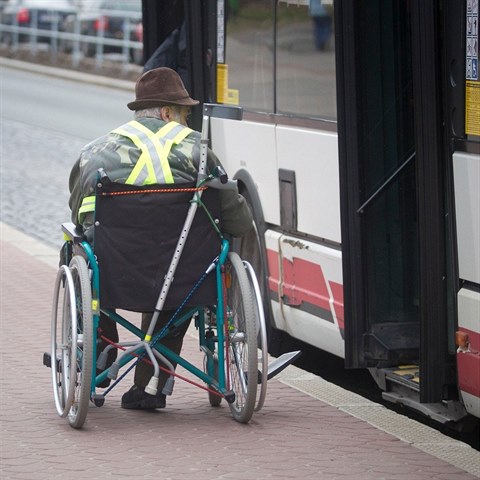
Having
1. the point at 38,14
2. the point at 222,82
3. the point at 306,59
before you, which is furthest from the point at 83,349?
the point at 38,14

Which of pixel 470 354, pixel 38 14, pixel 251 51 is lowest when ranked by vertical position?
pixel 470 354

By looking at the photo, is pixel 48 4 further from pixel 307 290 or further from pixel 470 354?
pixel 470 354

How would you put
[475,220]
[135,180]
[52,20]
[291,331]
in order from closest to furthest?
[475,220], [135,180], [291,331], [52,20]

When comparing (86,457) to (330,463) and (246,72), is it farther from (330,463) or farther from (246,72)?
(246,72)

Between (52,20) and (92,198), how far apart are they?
103ft

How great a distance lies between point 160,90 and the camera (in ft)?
21.3

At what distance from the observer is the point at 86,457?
5719 mm

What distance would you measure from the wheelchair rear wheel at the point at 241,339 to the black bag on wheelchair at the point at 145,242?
0.17m

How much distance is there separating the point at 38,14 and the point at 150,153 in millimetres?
32044

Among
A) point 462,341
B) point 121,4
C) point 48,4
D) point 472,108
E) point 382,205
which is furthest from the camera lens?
point 48,4

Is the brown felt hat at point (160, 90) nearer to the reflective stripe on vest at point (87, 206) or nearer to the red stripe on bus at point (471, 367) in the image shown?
the reflective stripe on vest at point (87, 206)

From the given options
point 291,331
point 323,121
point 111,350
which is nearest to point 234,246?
point 291,331

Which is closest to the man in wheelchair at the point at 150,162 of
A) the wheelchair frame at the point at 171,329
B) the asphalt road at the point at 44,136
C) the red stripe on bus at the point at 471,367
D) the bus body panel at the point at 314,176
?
the wheelchair frame at the point at 171,329

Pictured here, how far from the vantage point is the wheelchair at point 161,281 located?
20.1 ft
